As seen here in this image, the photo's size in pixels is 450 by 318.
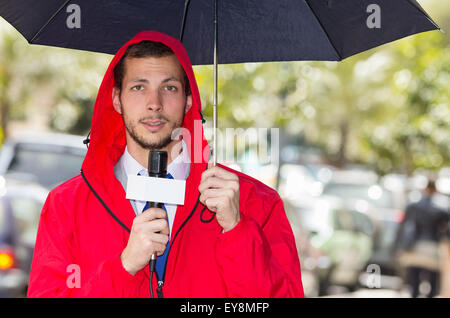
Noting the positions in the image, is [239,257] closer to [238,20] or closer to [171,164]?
[171,164]

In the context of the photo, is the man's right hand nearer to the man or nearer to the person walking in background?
the man

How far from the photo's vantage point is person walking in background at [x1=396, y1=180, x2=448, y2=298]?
9375mm

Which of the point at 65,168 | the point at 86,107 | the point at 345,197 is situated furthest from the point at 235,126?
the point at 86,107

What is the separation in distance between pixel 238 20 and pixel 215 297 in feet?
5.04

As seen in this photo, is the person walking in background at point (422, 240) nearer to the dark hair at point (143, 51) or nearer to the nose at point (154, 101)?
the dark hair at point (143, 51)

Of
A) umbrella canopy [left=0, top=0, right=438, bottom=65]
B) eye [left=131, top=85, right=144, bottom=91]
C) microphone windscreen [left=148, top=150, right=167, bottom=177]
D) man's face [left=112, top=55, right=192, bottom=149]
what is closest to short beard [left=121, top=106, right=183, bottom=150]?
man's face [left=112, top=55, right=192, bottom=149]

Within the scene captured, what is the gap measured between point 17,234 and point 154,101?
4.61 m

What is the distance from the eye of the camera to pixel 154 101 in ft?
9.52

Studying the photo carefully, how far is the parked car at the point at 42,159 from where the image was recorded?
27.0 feet

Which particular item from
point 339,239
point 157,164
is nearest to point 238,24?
point 157,164

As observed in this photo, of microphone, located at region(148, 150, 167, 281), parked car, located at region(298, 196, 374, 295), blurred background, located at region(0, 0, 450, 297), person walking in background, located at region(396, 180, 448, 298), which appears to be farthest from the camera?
parked car, located at region(298, 196, 374, 295)

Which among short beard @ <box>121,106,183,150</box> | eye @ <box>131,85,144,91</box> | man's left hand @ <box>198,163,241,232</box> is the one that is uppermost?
eye @ <box>131,85,144,91</box>

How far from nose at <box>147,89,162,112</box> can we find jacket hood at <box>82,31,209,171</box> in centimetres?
17

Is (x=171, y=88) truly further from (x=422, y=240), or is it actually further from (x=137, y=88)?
(x=422, y=240)
